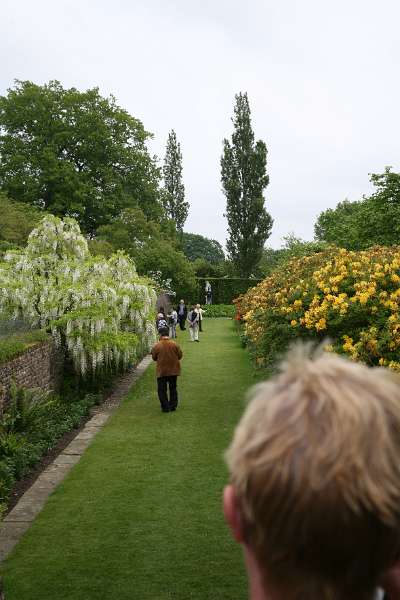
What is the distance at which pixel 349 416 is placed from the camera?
1021 millimetres

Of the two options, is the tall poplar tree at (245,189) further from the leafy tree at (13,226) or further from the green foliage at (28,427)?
the green foliage at (28,427)

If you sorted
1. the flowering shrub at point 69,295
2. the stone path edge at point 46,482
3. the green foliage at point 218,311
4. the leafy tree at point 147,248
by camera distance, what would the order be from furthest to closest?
the green foliage at point 218,311 → the leafy tree at point 147,248 → the flowering shrub at point 69,295 → the stone path edge at point 46,482

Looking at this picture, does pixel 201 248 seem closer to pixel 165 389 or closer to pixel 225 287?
pixel 225 287

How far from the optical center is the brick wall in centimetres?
1015

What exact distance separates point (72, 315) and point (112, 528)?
7.43m

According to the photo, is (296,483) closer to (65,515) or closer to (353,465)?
(353,465)

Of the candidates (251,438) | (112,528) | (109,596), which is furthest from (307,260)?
(251,438)

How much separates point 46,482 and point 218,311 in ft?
108

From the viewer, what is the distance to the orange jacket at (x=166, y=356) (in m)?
11.9

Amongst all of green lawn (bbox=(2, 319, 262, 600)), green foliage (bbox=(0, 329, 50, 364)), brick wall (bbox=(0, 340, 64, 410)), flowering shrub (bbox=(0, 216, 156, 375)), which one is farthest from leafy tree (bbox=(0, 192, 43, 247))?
green lawn (bbox=(2, 319, 262, 600))

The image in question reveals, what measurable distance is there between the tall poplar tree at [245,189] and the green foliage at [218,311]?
4.60 m

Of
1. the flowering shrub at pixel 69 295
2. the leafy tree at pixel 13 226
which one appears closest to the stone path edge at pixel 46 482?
the flowering shrub at pixel 69 295

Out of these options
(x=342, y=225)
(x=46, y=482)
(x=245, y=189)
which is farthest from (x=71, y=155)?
(x=46, y=482)

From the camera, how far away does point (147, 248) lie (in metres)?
30.2
